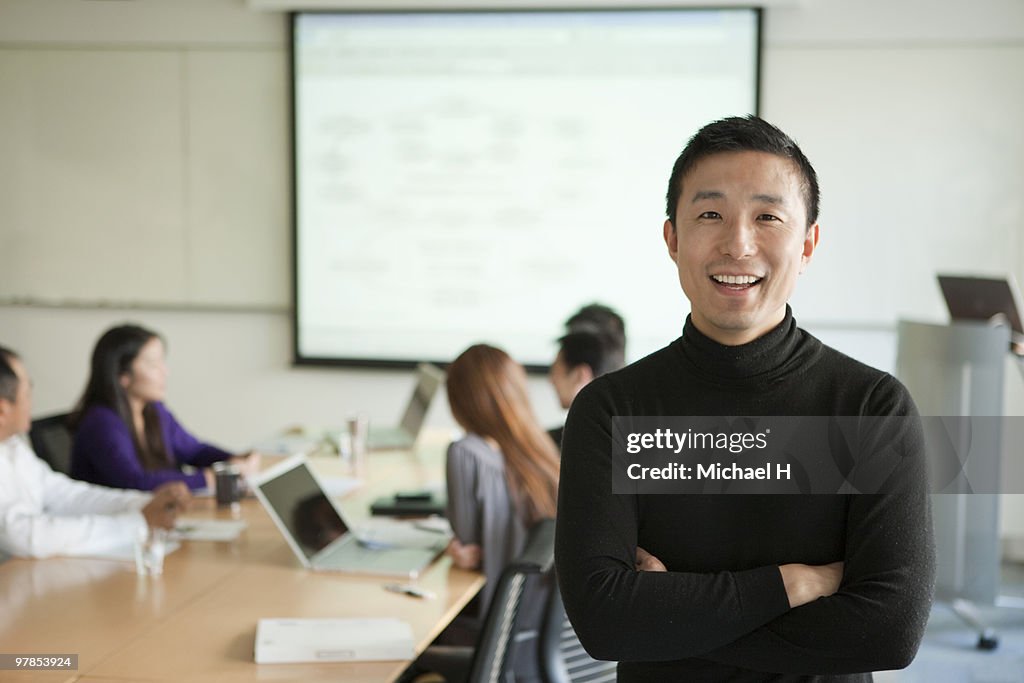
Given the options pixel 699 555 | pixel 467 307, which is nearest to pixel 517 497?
pixel 699 555

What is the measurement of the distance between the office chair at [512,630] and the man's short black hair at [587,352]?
0.78 metres

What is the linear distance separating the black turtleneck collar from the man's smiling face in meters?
0.01

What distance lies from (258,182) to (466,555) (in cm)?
332

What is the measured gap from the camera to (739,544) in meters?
1.19

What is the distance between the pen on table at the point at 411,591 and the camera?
2352 mm

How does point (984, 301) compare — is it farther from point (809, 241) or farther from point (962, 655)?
point (809, 241)

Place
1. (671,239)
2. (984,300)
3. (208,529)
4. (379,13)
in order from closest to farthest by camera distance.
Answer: (671,239), (208,529), (984,300), (379,13)

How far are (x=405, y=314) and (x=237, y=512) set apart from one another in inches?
93.9

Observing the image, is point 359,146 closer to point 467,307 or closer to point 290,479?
point 467,307

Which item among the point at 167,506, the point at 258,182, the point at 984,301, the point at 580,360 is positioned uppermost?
the point at 258,182

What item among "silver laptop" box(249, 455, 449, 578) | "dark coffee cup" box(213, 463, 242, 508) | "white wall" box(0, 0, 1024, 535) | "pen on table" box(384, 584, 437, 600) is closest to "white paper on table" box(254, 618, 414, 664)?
"pen on table" box(384, 584, 437, 600)

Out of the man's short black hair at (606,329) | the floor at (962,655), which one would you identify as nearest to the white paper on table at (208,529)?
the man's short black hair at (606,329)

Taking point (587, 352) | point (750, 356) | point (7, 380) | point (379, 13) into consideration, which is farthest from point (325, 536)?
point (379, 13)

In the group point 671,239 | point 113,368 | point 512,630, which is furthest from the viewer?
point 113,368
